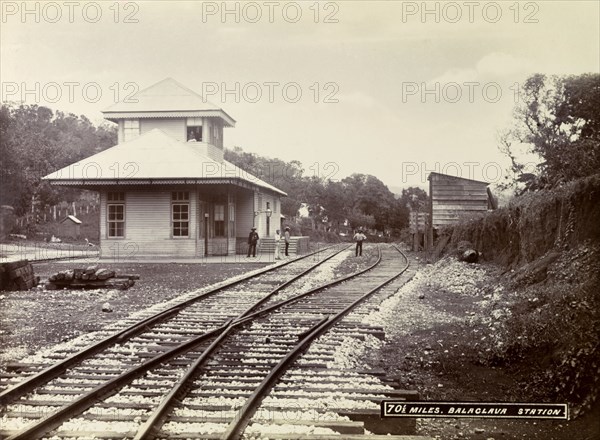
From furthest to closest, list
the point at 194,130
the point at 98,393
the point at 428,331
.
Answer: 1. the point at 194,130
2. the point at 428,331
3. the point at 98,393

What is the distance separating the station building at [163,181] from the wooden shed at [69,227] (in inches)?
459

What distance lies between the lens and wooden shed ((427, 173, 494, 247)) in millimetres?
22281

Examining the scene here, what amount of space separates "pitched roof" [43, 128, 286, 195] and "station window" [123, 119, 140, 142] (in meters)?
1.46

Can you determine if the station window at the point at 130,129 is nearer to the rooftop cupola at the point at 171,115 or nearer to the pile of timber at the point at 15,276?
the rooftop cupola at the point at 171,115

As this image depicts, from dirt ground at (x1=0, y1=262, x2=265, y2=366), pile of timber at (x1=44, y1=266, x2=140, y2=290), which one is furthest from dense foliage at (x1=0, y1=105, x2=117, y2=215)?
pile of timber at (x1=44, y1=266, x2=140, y2=290)

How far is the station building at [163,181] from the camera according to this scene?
835 inches

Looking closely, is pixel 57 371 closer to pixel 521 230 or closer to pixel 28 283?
pixel 28 283

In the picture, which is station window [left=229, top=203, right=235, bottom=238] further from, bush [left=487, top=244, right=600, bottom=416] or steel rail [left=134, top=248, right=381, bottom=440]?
bush [left=487, top=244, right=600, bottom=416]

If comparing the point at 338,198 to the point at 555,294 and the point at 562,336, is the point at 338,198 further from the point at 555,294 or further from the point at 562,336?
the point at 562,336

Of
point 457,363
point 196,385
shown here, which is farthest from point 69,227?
point 457,363

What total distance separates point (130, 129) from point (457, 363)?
72.7ft

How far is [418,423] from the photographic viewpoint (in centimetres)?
455

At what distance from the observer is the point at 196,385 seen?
5117mm

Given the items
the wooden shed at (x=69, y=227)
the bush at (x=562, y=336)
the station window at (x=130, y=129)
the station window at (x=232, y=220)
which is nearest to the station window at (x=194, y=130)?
the station window at (x=130, y=129)
